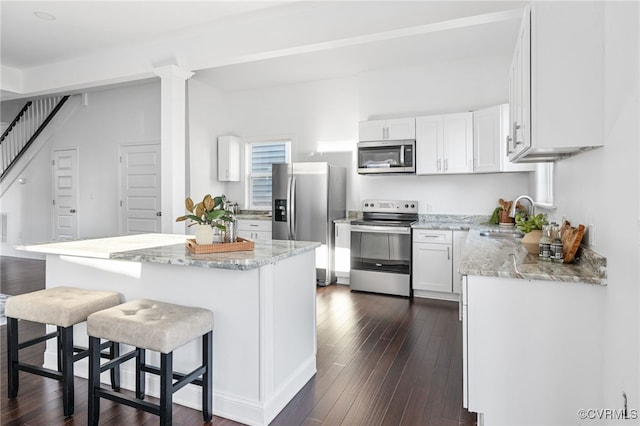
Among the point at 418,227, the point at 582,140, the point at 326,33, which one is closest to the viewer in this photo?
the point at 582,140

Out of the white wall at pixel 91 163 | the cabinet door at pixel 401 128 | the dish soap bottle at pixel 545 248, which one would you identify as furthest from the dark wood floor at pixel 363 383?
the white wall at pixel 91 163

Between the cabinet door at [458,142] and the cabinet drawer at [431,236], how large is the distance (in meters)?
0.80

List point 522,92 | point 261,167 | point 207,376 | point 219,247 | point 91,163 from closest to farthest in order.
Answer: point 207,376, point 522,92, point 219,247, point 261,167, point 91,163

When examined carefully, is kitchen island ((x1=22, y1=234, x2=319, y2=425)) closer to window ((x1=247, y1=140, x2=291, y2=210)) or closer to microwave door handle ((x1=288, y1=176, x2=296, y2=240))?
microwave door handle ((x1=288, y1=176, x2=296, y2=240))

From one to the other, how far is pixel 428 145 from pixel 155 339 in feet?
12.7

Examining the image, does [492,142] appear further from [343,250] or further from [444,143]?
[343,250]

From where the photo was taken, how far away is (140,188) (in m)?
6.31

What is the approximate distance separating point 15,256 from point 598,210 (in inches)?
347

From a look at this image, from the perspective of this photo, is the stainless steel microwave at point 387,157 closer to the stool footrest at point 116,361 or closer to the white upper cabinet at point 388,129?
the white upper cabinet at point 388,129

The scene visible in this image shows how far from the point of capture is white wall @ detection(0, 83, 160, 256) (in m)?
6.27

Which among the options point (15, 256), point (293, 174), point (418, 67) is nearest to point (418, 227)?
point (293, 174)

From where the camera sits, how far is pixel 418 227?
4.51 m

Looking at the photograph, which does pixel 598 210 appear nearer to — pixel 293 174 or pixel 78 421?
pixel 78 421

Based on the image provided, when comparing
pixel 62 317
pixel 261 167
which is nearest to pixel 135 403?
pixel 62 317
